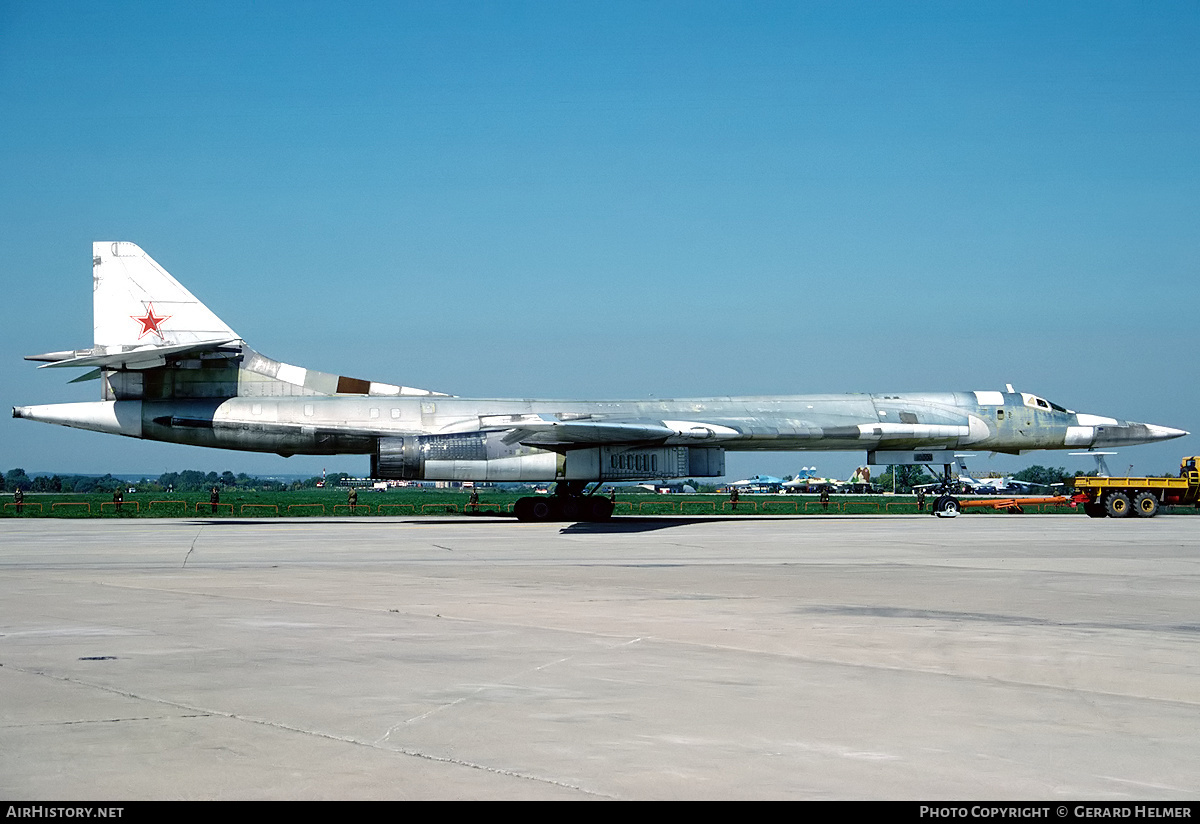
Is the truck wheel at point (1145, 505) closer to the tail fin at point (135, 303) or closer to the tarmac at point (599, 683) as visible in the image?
the tarmac at point (599, 683)

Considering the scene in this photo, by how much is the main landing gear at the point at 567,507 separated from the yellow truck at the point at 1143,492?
13.7 meters

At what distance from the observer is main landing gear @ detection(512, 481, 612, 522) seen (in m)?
27.8

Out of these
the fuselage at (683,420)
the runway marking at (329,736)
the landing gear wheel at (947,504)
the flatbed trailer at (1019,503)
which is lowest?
the flatbed trailer at (1019,503)

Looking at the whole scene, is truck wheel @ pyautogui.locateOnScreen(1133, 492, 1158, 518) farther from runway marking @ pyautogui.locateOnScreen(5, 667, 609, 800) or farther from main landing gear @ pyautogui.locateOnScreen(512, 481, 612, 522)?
runway marking @ pyautogui.locateOnScreen(5, 667, 609, 800)

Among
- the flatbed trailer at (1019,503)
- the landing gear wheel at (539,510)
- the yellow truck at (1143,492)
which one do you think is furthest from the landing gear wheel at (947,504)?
the landing gear wheel at (539,510)

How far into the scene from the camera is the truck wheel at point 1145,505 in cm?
2947

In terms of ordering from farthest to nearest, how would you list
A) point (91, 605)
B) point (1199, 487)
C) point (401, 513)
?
point (401, 513)
point (1199, 487)
point (91, 605)

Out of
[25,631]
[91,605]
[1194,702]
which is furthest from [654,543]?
[1194,702]

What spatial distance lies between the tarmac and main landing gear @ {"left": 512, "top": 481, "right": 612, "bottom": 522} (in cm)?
1332

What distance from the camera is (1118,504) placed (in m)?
29.8

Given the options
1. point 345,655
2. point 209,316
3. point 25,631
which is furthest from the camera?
point 209,316

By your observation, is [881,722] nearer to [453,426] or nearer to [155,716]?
[155,716]

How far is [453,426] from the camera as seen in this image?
27.2 m
